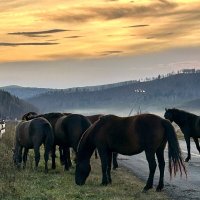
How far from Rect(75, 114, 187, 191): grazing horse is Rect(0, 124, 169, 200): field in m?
0.55

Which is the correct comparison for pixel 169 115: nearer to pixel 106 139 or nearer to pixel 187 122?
pixel 187 122

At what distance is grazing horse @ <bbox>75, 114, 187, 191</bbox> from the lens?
45.5 ft

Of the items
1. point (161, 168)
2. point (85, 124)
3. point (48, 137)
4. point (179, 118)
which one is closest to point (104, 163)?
point (161, 168)

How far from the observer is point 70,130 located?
1839 centimetres

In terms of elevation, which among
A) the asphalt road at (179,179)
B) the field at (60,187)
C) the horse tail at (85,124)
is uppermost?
the horse tail at (85,124)

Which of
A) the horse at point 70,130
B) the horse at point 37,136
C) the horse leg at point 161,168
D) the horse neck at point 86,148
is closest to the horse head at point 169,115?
the horse at point 70,130

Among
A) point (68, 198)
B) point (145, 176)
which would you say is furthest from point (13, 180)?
point (145, 176)

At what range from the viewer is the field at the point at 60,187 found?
12773mm

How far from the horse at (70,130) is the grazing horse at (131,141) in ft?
8.62

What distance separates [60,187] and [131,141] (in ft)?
7.50

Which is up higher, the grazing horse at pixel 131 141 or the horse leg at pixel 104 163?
the grazing horse at pixel 131 141

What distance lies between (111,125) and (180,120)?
10.6 metres

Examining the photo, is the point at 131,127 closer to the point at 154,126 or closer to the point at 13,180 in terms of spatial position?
the point at 154,126

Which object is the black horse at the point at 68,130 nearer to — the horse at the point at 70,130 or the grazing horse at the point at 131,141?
the horse at the point at 70,130
